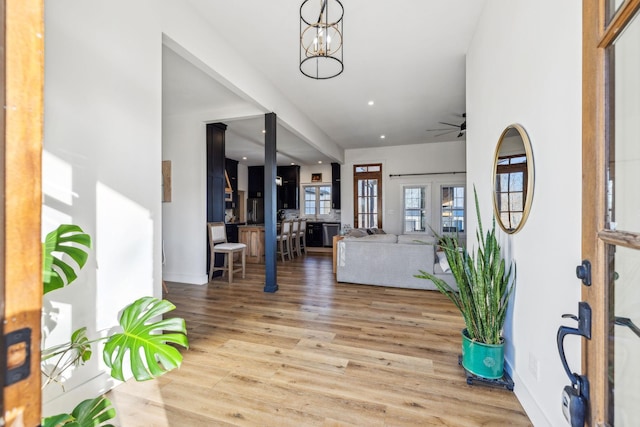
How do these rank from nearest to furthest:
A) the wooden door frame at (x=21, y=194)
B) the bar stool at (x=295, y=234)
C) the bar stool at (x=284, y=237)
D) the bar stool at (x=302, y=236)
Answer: the wooden door frame at (x=21, y=194) < the bar stool at (x=284, y=237) < the bar stool at (x=295, y=234) < the bar stool at (x=302, y=236)

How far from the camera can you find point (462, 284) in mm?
2002

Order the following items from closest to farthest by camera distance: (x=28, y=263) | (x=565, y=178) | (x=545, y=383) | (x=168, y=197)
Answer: (x=28, y=263) → (x=565, y=178) → (x=545, y=383) → (x=168, y=197)

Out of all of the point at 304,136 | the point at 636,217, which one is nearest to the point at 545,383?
the point at 636,217

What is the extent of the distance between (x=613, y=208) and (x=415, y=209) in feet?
23.1

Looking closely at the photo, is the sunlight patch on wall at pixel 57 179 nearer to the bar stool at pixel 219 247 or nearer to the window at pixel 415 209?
the bar stool at pixel 219 247

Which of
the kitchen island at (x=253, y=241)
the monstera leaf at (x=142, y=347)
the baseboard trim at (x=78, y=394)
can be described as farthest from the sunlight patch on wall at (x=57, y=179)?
the kitchen island at (x=253, y=241)

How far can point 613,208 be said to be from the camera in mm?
864

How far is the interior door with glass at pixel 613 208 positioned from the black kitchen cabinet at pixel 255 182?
9.13 metres

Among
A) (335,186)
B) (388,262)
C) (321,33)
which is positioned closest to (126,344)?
(321,33)

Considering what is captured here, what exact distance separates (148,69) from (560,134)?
2.63 meters

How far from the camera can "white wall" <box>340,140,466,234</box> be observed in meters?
7.40

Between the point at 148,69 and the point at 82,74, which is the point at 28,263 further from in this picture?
the point at 148,69

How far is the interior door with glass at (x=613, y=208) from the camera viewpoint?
0.81m

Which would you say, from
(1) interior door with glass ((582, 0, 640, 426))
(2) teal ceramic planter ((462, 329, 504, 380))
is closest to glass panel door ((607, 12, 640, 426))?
(1) interior door with glass ((582, 0, 640, 426))
